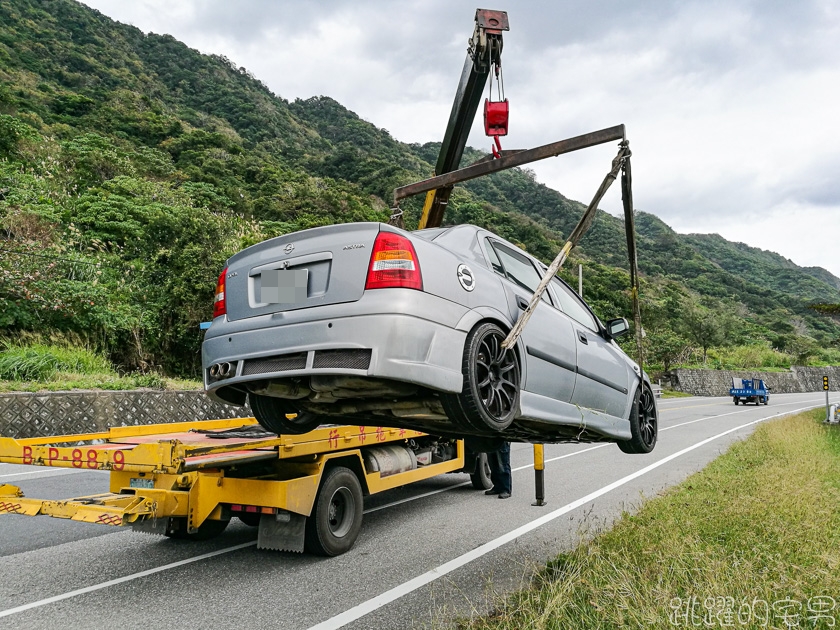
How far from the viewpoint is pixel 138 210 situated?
78.8 ft

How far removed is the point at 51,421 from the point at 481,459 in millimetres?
8100

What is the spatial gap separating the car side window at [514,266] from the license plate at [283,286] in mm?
1288

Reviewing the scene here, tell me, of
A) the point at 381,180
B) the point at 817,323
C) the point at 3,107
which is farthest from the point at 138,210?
the point at 817,323

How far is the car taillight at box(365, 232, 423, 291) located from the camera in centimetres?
324

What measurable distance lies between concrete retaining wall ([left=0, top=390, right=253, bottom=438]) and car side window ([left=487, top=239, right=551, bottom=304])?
8540 mm

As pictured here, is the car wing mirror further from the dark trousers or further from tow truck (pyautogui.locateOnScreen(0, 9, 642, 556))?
the dark trousers

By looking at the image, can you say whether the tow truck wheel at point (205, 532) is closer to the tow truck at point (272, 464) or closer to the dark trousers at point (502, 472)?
the tow truck at point (272, 464)

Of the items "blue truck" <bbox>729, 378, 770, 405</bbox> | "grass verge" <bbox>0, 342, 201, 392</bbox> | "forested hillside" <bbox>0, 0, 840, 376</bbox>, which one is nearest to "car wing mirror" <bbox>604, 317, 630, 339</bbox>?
"grass verge" <bbox>0, 342, 201, 392</bbox>

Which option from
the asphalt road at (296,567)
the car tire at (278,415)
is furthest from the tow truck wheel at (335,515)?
the car tire at (278,415)

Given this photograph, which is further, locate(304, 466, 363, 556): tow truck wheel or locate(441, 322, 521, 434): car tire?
locate(304, 466, 363, 556): tow truck wheel

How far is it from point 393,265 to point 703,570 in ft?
10.2

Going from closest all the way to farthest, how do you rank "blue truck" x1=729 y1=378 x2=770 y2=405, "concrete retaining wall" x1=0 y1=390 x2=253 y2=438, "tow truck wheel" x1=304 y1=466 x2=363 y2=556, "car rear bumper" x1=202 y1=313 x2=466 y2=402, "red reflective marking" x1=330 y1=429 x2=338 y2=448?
"car rear bumper" x1=202 y1=313 x2=466 y2=402 < "tow truck wheel" x1=304 y1=466 x2=363 y2=556 < "red reflective marking" x1=330 y1=429 x2=338 y2=448 < "concrete retaining wall" x1=0 y1=390 x2=253 y2=438 < "blue truck" x1=729 y1=378 x2=770 y2=405

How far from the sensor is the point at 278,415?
13.9 feet

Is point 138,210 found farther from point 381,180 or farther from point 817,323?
point 817,323
